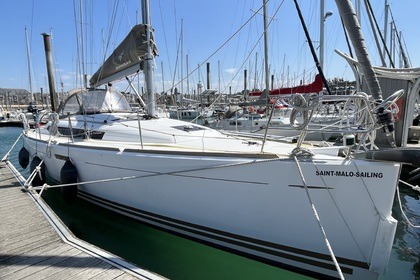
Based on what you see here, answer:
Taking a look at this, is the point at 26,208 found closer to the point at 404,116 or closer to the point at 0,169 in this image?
the point at 0,169

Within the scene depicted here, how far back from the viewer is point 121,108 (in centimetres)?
783

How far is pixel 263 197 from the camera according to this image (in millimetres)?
3414

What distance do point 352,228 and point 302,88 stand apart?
32.7 ft

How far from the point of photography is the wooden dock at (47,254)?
2.97 m

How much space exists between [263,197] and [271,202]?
11 cm

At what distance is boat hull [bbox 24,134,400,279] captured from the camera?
10.0 feet

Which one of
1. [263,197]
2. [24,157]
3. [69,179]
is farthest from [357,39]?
[24,157]

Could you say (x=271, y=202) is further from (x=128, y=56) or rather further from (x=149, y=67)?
(x=128, y=56)

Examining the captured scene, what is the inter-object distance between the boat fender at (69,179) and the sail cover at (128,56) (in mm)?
2203

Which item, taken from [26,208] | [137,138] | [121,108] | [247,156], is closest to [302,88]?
[121,108]

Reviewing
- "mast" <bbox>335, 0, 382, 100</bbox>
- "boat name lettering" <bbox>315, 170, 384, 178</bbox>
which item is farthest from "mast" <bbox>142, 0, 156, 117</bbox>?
"boat name lettering" <bbox>315, 170, 384, 178</bbox>

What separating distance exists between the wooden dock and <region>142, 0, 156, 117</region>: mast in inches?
112

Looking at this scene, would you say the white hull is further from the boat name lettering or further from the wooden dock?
the wooden dock

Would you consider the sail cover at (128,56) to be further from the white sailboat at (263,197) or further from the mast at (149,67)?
the white sailboat at (263,197)
